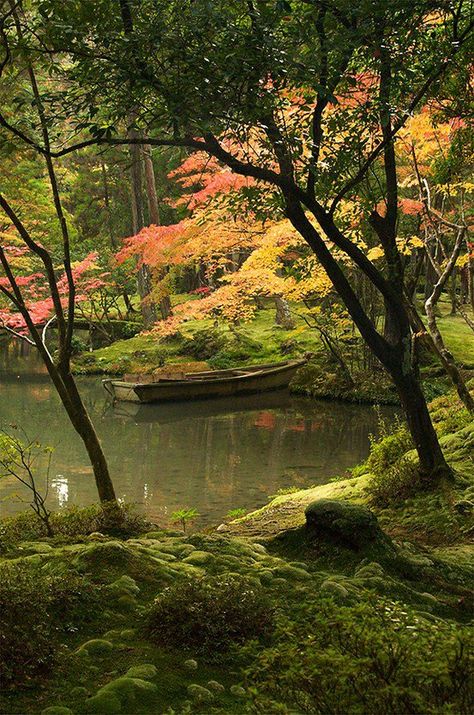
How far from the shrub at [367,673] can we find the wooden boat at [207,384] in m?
15.7

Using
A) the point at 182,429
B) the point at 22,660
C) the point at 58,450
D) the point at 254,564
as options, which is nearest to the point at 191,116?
the point at 254,564

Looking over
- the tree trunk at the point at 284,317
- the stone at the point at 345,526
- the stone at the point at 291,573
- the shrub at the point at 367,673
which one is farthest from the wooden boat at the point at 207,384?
the shrub at the point at 367,673

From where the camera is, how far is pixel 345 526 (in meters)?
5.07

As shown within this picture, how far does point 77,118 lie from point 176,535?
3.33 metres

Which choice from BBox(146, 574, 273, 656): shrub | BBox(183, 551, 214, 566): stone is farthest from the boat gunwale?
BBox(146, 574, 273, 656): shrub

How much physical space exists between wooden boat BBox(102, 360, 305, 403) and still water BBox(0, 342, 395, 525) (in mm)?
342

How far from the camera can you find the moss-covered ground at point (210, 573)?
111 inches

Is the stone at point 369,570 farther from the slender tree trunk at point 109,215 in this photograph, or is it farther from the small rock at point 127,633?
the slender tree trunk at point 109,215

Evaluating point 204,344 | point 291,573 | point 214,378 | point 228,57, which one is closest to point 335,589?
point 291,573

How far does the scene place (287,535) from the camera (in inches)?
215

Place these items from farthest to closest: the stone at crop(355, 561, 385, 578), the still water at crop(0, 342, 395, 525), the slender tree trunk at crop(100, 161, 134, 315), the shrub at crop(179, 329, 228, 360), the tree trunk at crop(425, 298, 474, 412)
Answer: the slender tree trunk at crop(100, 161, 134, 315)
the shrub at crop(179, 329, 228, 360)
the still water at crop(0, 342, 395, 525)
the tree trunk at crop(425, 298, 474, 412)
the stone at crop(355, 561, 385, 578)

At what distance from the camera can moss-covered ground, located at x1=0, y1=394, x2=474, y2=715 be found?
2828 mm

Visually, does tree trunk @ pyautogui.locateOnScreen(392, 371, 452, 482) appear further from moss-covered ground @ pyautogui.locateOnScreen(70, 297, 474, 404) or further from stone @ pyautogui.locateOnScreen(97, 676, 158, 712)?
moss-covered ground @ pyautogui.locateOnScreen(70, 297, 474, 404)

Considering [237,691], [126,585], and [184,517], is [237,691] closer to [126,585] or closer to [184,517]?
[126,585]
